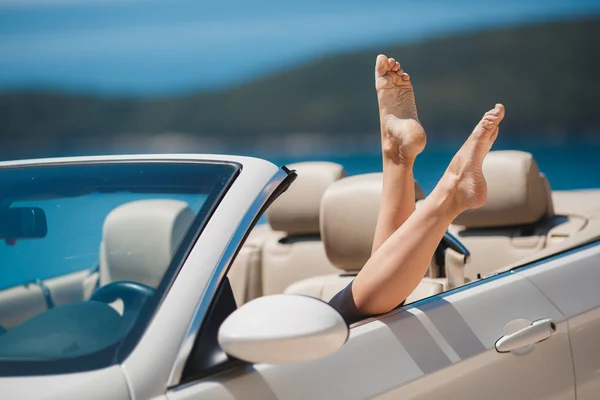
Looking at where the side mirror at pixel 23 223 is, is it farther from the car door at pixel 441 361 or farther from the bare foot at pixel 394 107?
the bare foot at pixel 394 107

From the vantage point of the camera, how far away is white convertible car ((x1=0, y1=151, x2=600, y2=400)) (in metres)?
1.60

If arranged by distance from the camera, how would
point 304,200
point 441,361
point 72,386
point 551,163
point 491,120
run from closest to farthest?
1. point 72,386
2. point 441,361
3. point 491,120
4. point 304,200
5. point 551,163

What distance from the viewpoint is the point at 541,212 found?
3598 millimetres

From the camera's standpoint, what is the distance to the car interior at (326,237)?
6.24ft

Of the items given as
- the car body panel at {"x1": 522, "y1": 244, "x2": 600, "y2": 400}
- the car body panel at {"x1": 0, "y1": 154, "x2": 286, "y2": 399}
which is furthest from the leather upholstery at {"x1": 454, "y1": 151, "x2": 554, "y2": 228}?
the car body panel at {"x1": 0, "y1": 154, "x2": 286, "y2": 399}

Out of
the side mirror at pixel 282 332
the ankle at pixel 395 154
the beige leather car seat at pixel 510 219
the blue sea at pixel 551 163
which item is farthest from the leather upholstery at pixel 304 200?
the blue sea at pixel 551 163

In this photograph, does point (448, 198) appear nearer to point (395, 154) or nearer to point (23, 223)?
point (395, 154)

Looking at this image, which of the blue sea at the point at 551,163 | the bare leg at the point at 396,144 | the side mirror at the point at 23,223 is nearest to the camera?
the side mirror at the point at 23,223

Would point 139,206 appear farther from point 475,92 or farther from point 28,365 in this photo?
point 475,92

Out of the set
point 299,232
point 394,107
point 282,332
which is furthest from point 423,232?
point 299,232

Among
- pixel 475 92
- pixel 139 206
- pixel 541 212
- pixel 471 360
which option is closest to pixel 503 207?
pixel 541 212

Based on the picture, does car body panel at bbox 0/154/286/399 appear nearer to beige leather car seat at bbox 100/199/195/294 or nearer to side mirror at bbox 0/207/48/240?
beige leather car seat at bbox 100/199/195/294

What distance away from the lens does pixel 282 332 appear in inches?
61.4

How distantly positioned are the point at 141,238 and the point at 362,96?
5331cm
